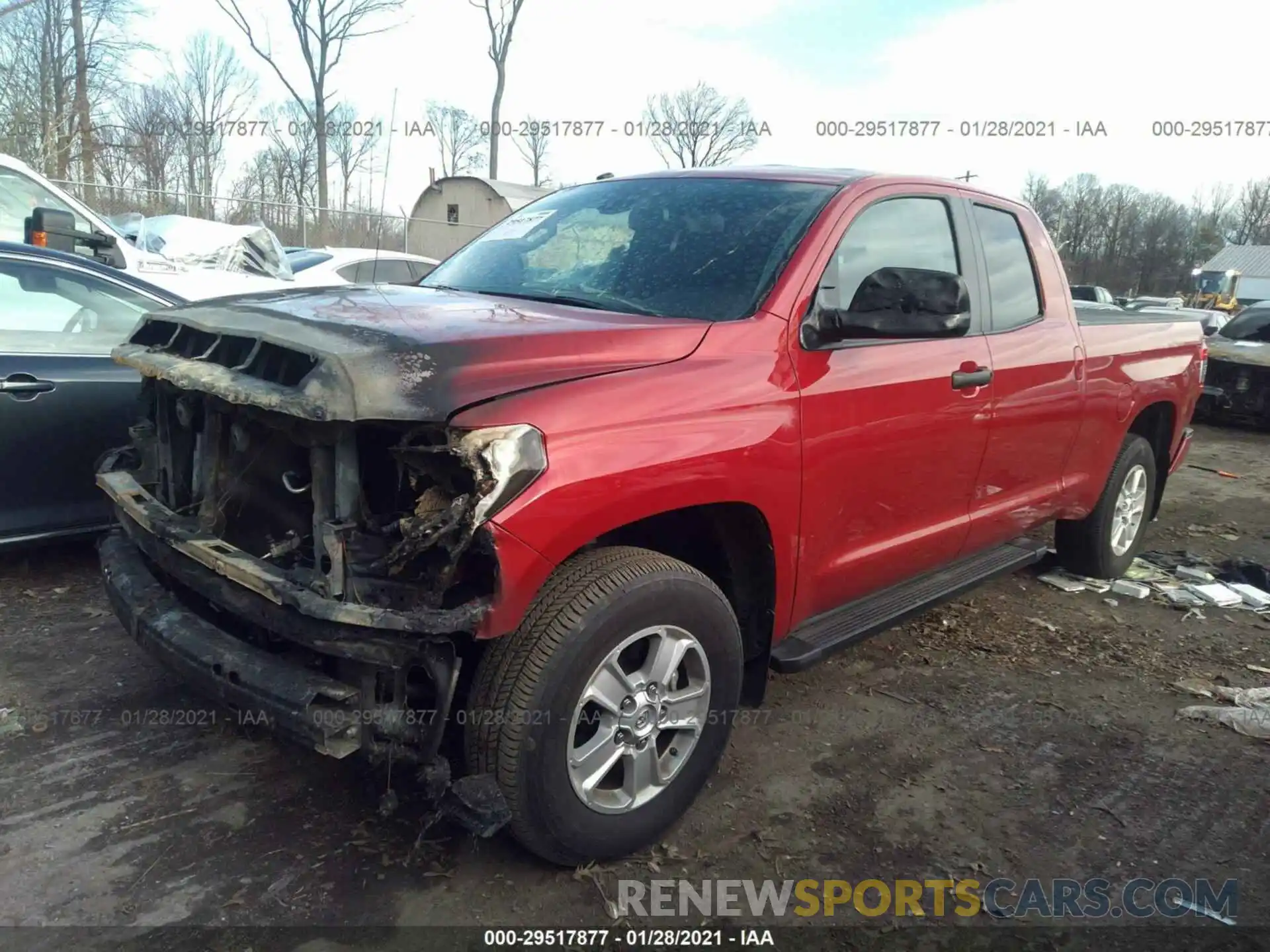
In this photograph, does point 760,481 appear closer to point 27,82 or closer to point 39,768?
point 39,768

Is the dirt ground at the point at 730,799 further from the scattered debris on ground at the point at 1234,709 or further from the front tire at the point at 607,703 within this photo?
the front tire at the point at 607,703

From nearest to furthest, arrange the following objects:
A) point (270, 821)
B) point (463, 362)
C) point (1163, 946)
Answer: point (463, 362) → point (1163, 946) → point (270, 821)

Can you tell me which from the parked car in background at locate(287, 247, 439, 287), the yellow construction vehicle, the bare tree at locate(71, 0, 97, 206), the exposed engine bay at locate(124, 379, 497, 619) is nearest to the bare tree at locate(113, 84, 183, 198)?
the bare tree at locate(71, 0, 97, 206)

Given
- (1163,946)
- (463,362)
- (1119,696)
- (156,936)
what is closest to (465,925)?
(156,936)

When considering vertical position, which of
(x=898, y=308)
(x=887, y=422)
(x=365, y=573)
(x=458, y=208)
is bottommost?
(x=365, y=573)

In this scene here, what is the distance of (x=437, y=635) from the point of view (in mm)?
2197

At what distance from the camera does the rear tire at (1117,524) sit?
510 cm

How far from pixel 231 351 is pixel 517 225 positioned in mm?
1643

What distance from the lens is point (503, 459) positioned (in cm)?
215

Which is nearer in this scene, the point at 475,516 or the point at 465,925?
the point at 475,516

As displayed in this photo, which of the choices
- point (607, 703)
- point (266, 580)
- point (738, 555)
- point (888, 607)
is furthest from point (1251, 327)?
point (266, 580)

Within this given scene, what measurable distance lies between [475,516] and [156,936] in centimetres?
131

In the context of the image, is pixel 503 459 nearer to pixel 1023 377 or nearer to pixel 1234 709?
pixel 1023 377

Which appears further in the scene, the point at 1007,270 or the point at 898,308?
the point at 1007,270
